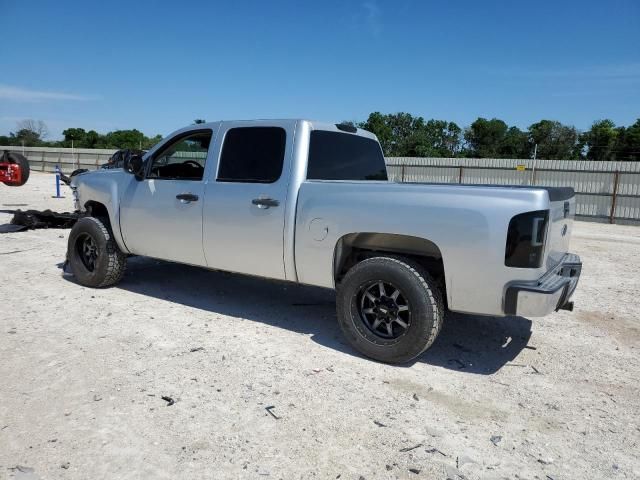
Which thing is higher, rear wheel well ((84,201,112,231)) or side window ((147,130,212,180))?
side window ((147,130,212,180))

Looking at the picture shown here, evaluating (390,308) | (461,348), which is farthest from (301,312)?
(461,348)

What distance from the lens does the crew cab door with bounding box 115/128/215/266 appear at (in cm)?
502

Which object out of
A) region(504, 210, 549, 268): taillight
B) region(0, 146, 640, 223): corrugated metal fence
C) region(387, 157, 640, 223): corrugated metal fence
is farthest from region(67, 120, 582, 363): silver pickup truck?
region(387, 157, 640, 223): corrugated metal fence

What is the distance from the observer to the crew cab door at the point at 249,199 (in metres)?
4.40

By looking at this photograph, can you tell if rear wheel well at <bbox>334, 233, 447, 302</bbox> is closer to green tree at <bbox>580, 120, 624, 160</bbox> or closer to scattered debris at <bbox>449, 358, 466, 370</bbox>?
scattered debris at <bbox>449, 358, 466, 370</bbox>

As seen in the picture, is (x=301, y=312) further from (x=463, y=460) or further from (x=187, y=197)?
(x=463, y=460)

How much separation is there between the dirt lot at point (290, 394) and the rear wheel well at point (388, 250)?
0.74 m

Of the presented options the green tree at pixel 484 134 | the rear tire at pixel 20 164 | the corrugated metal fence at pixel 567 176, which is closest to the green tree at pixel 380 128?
the green tree at pixel 484 134

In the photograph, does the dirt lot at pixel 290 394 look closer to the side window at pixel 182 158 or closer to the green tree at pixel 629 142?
the side window at pixel 182 158

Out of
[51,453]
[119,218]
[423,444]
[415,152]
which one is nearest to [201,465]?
[51,453]

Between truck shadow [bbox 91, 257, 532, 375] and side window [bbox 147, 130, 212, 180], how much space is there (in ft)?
4.71

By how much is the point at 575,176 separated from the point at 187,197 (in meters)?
19.2

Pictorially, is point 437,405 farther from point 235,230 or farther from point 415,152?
point 415,152

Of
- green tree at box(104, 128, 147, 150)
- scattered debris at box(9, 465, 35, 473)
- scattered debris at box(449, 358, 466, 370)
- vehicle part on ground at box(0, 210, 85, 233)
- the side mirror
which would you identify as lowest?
scattered debris at box(9, 465, 35, 473)
